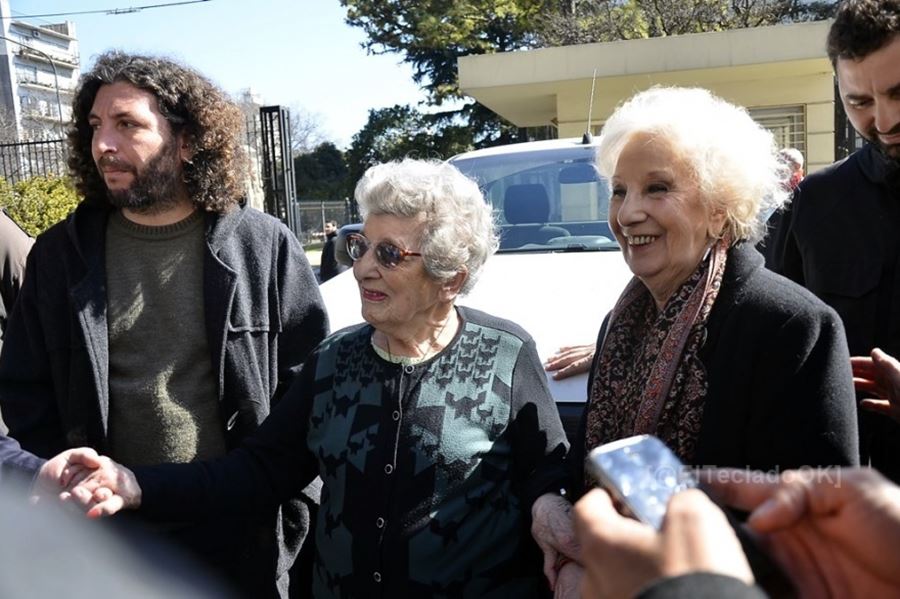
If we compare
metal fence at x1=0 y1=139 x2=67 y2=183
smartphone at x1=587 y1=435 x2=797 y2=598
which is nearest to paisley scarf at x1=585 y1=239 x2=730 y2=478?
smartphone at x1=587 y1=435 x2=797 y2=598

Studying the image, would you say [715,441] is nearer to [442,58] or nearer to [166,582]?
[166,582]

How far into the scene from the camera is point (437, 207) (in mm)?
2322

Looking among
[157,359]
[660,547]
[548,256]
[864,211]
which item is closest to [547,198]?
[548,256]

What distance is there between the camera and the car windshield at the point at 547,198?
4.34 meters

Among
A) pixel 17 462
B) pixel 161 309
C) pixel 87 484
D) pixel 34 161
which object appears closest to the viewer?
pixel 87 484

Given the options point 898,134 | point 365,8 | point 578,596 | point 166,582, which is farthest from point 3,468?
point 365,8

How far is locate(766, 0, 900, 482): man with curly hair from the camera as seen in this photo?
2.22 m

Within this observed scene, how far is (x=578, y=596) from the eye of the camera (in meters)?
1.85

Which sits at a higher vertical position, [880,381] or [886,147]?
[886,147]

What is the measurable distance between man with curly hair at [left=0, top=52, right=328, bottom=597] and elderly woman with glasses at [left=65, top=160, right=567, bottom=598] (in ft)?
0.89

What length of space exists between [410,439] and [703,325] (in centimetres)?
77

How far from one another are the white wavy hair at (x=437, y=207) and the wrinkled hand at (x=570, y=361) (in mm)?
489

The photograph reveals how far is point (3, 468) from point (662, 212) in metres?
1.82

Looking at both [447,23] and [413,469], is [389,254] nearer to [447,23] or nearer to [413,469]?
[413,469]
